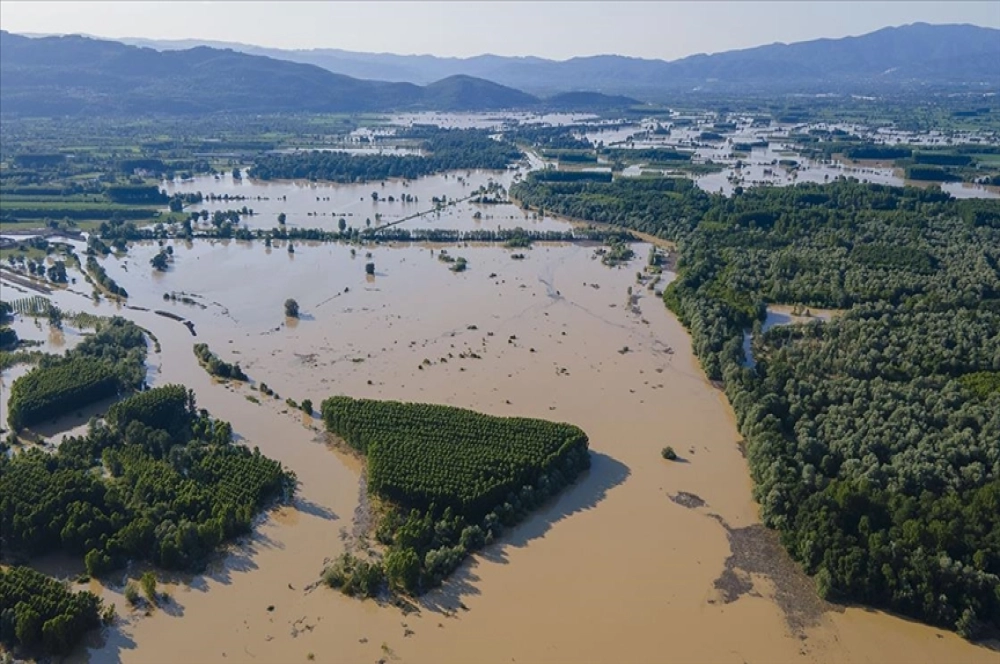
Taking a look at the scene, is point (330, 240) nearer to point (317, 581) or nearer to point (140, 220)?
point (140, 220)

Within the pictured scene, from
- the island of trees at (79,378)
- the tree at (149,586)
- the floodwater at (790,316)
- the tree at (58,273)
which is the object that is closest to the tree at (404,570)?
the tree at (149,586)

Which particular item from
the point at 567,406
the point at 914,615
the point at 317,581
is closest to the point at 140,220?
the point at 567,406

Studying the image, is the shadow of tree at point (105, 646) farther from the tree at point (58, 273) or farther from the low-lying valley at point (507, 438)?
the tree at point (58, 273)

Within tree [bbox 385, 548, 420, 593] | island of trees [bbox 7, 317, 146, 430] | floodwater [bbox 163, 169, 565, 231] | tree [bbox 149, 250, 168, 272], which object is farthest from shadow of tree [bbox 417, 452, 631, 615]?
floodwater [bbox 163, 169, 565, 231]

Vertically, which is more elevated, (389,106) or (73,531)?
(389,106)

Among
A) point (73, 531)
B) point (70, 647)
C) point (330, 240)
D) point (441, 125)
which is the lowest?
point (70, 647)

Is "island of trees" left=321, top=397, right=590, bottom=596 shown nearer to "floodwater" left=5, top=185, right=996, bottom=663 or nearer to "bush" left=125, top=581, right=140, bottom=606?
"floodwater" left=5, top=185, right=996, bottom=663

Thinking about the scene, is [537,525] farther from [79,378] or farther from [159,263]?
[159,263]
